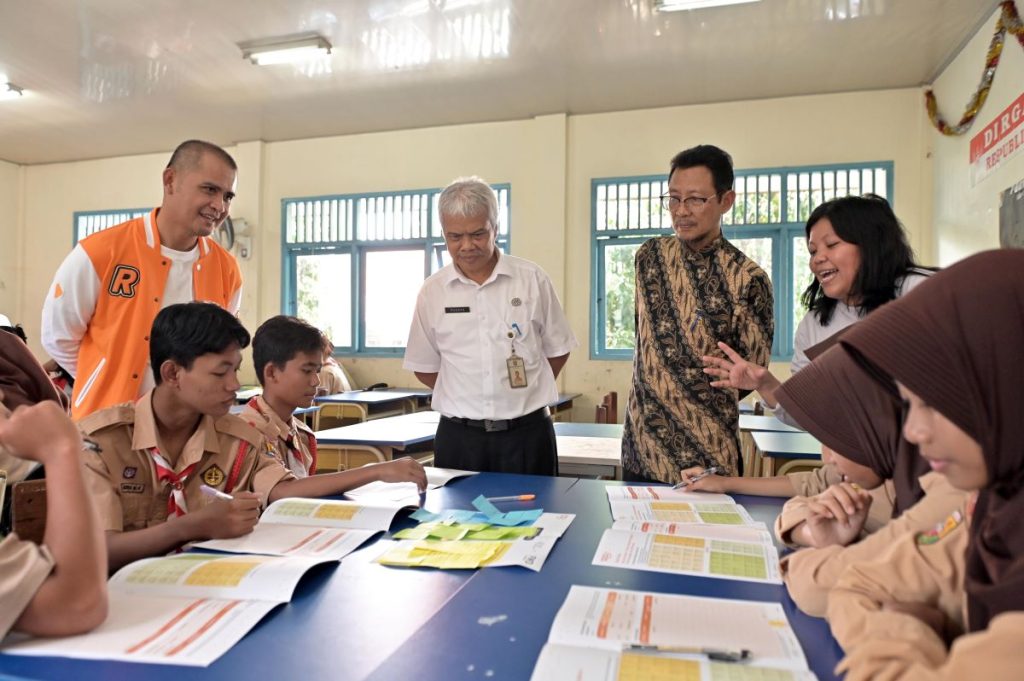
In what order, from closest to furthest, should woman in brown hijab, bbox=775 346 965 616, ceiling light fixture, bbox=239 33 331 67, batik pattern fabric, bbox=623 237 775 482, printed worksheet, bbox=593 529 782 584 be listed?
woman in brown hijab, bbox=775 346 965 616 → printed worksheet, bbox=593 529 782 584 → batik pattern fabric, bbox=623 237 775 482 → ceiling light fixture, bbox=239 33 331 67

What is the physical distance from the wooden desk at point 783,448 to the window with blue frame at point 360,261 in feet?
13.5

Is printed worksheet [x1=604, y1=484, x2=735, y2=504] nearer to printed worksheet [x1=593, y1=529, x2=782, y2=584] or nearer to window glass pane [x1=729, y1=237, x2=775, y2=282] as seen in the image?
printed worksheet [x1=593, y1=529, x2=782, y2=584]

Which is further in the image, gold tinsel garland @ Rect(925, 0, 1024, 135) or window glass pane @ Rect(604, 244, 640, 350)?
window glass pane @ Rect(604, 244, 640, 350)

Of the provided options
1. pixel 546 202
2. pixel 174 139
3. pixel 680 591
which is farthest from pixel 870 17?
pixel 174 139

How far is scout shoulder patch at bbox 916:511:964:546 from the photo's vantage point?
2.95 feet

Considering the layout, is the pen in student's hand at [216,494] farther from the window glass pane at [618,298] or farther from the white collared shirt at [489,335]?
the window glass pane at [618,298]

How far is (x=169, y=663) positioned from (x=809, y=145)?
19.7ft

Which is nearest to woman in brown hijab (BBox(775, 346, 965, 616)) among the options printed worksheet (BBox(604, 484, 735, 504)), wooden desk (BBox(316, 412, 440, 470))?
→ printed worksheet (BBox(604, 484, 735, 504))

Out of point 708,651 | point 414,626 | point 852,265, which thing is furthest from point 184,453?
point 852,265

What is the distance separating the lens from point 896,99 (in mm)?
5465

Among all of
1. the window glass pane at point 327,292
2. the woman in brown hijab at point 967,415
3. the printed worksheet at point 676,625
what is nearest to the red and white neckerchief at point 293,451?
the printed worksheet at point 676,625

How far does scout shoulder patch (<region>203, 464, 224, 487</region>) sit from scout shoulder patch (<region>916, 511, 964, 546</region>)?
143 cm

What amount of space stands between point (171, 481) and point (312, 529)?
13.5 inches

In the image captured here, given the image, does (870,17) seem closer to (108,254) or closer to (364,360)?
(108,254)
